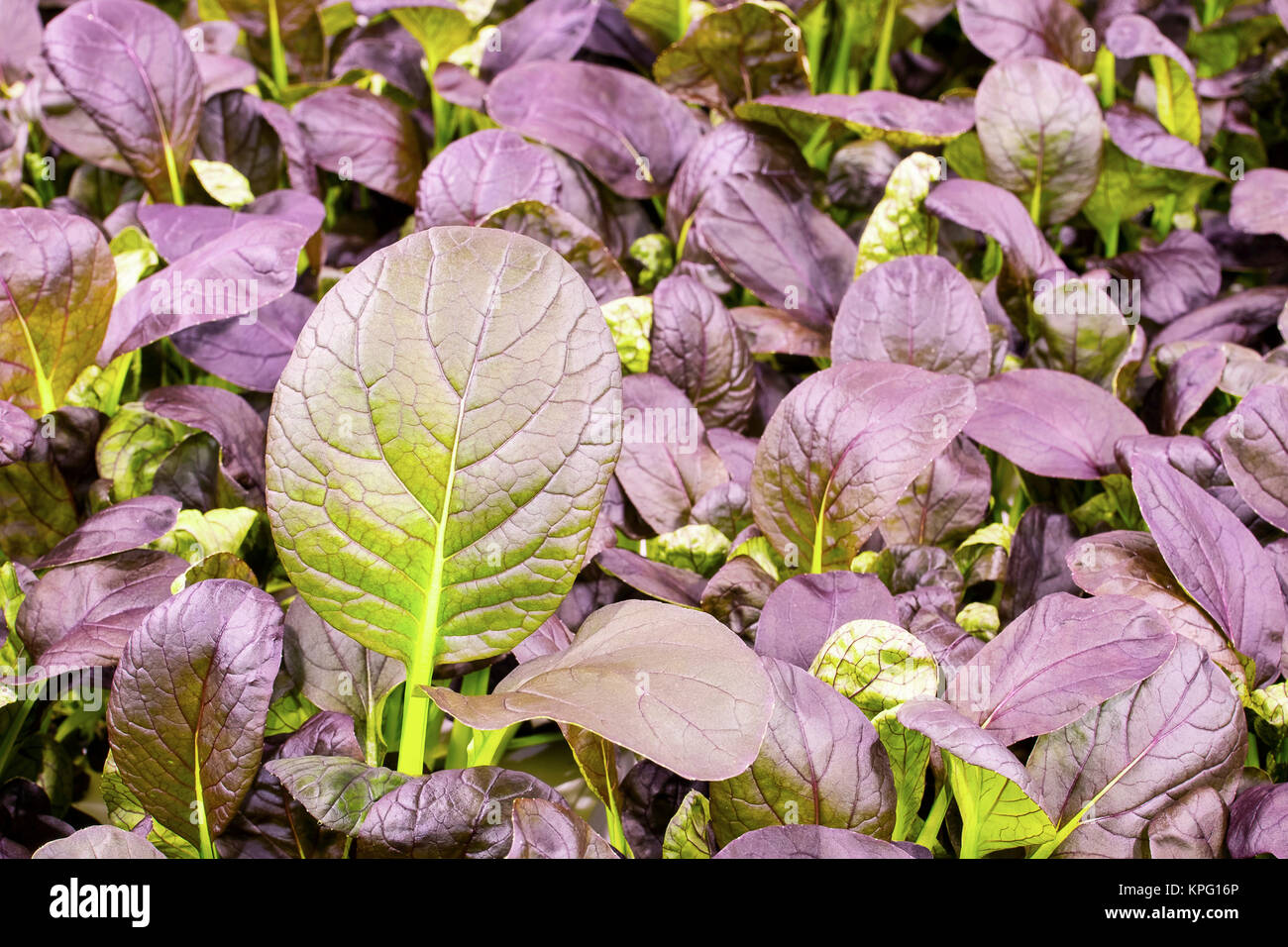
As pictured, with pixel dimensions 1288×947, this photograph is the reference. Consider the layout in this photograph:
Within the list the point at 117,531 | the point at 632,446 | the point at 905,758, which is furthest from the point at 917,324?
the point at 117,531

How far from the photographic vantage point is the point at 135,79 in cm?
91

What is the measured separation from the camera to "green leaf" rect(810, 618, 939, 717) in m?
0.57

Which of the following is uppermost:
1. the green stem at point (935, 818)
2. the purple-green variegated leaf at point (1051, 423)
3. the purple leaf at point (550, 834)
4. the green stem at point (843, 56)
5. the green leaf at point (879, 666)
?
the green stem at point (843, 56)

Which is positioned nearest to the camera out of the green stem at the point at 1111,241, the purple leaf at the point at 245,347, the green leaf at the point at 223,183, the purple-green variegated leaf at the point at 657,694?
the purple-green variegated leaf at the point at 657,694

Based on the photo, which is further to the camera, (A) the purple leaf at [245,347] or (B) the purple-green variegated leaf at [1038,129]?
(B) the purple-green variegated leaf at [1038,129]

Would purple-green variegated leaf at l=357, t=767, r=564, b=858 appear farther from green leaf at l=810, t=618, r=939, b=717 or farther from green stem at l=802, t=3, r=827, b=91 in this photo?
green stem at l=802, t=3, r=827, b=91

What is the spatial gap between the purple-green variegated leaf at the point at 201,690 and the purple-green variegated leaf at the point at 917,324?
43 cm

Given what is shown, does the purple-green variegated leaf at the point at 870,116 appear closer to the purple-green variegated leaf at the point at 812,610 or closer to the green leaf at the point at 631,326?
the green leaf at the point at 631,326

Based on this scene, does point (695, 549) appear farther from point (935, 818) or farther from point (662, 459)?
point (935, 818)

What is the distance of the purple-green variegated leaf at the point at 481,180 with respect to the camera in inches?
33.3

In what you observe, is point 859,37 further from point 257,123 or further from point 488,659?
point 488,659

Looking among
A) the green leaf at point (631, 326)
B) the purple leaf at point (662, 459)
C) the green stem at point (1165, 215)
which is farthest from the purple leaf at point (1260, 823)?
the green stem at point (1165, 215)
